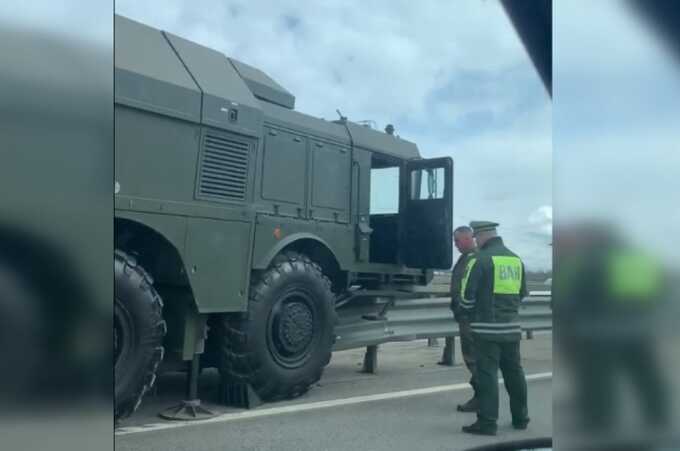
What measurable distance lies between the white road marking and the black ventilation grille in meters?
0.53

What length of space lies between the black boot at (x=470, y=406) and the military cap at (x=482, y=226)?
433mm

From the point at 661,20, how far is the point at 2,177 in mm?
1674

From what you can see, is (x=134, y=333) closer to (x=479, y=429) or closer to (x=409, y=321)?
(x=409, y=321)

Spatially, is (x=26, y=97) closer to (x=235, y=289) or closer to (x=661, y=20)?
(x=235, y=289)

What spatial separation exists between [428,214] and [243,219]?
50 centimetres

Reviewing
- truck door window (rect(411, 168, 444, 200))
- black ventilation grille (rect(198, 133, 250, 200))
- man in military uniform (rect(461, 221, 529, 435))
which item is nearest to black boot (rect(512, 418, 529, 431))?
man in military uniform (rect(461, 221, 529, 435))

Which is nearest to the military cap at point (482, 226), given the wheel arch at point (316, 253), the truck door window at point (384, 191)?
the truck door window at point (384, 191)

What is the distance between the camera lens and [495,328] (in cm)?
155

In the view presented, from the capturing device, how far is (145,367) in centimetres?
141

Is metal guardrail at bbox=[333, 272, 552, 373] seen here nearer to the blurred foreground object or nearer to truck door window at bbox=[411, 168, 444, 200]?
truck door window at bbox=[411, 168, 444, 200]

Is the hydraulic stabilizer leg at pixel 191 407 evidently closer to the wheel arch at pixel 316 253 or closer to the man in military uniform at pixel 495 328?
the wheel arch at pixel 316 253

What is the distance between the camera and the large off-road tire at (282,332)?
1.52 metres

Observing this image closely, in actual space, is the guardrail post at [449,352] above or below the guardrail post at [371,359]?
above

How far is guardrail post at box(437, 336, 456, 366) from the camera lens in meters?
1.56
